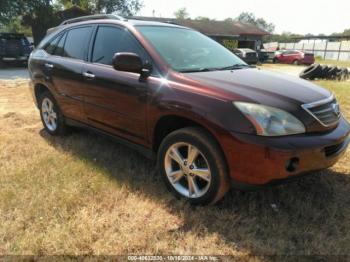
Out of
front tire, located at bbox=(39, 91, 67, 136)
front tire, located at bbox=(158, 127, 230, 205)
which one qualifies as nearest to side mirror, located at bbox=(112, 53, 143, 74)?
front tire, located at bbox=(158, 127, 230, 205)

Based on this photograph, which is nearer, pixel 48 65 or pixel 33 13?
pixel 48 65

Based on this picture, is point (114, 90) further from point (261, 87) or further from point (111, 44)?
point (261, 87)

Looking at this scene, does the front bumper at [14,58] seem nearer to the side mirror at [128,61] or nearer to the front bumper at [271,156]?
the side mirror at [128,61]

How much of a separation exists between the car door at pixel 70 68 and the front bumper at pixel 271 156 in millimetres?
2348

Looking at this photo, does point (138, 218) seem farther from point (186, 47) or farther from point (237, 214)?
point (186, 47)

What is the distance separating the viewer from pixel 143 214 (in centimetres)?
314

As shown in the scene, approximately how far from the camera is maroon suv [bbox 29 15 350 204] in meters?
2.73

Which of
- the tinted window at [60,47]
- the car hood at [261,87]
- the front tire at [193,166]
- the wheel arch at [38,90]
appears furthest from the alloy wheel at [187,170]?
the wheel arch at [38,90]

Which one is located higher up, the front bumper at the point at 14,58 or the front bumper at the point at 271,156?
the front bumper at the point at 271,156

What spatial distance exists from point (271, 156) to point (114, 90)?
1.88 metres

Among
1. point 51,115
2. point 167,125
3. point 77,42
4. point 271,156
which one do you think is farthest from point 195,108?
point 51,115

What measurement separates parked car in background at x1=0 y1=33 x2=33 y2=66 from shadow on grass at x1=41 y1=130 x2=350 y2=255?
16.3 meters

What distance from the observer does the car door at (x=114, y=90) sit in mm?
3541

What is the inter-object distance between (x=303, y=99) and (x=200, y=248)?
4.92 feet
